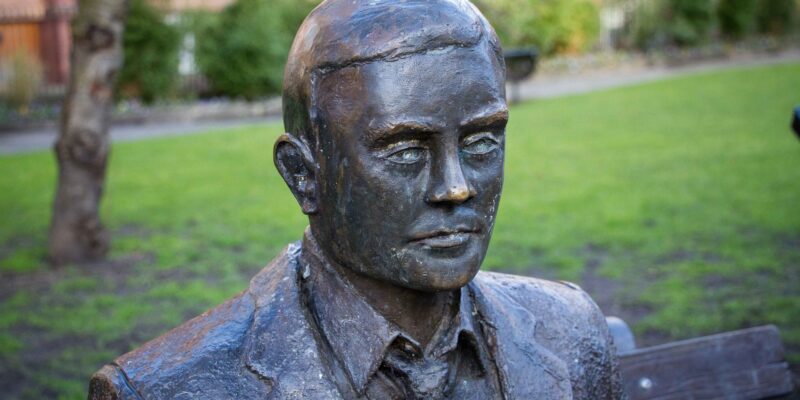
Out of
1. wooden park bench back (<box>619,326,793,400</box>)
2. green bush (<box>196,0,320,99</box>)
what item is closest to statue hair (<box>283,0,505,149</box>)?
wooden park bench back (<box>619,326,793,400</box>)

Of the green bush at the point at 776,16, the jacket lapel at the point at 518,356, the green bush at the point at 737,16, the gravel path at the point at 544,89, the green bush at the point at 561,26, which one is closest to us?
the jacket lapel at the point at 518,356

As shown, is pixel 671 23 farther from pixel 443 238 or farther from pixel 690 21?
pixel 443 238

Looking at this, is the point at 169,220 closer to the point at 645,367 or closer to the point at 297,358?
the point at 645,367

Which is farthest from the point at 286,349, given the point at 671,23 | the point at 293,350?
the point at 671,23

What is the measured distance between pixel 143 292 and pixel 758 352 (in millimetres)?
5071

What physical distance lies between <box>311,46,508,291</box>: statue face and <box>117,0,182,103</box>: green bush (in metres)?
17.6

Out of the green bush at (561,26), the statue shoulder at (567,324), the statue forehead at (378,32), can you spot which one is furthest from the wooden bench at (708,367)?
the green bush at (561,26)

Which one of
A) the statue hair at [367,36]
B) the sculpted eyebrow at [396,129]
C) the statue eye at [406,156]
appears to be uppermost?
the statue hair at [367,36]

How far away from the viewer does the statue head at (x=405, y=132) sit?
86.5 inches

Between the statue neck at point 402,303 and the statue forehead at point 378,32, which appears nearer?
the statue forehead at point 378,32

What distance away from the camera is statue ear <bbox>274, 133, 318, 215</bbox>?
237 centimetres

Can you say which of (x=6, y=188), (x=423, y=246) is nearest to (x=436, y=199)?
(x=423, y=246)

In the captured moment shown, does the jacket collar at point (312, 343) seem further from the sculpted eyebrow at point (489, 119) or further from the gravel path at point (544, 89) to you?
the gravel path at point (544, 89)

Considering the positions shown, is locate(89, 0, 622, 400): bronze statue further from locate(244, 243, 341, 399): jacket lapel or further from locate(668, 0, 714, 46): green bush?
locate(668, 0, 714, 46): green bush
